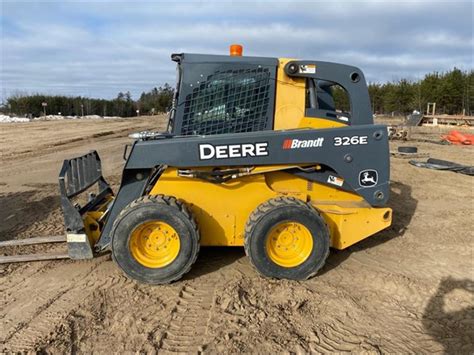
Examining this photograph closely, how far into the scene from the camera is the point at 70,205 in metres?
4.58

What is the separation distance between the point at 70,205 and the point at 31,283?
943mm

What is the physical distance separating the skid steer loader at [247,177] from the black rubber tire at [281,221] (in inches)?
0.4

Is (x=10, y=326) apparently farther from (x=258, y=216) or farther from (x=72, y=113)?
(x=72, y=113)

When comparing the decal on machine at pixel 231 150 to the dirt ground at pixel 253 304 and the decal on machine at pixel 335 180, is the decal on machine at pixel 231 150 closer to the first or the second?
the decal on machine at pixel 335 180

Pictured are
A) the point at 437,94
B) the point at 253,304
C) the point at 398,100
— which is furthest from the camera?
the point at 398,100

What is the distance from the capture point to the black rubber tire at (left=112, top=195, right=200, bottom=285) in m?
4.32

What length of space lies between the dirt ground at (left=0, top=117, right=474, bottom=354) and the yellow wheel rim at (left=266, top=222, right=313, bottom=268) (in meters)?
0.27

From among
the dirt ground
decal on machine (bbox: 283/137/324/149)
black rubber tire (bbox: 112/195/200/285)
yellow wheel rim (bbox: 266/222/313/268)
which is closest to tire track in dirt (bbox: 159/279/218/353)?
the dirt ground

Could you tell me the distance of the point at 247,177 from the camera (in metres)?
4.70

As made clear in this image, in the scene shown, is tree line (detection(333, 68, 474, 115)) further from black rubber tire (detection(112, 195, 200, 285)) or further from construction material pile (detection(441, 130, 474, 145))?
black rubber tire (detection(112, 195, 200, 285))

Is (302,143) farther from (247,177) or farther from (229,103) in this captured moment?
(229,103)

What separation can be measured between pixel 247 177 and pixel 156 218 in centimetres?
111

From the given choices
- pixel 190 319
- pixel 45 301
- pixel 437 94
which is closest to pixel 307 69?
pixel 190 319

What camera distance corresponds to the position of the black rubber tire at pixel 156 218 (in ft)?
14.2
